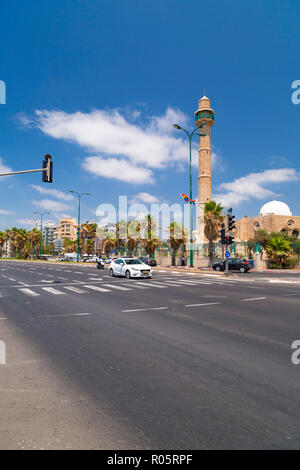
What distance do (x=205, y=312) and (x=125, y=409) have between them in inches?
233

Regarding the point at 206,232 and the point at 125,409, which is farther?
the point at 206,232

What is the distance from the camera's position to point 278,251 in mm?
34719

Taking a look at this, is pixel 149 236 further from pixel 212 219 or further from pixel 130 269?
pixel 130 269

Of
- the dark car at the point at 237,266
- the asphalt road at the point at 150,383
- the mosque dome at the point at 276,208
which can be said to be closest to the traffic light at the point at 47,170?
the asphalt road at the point at 150,383

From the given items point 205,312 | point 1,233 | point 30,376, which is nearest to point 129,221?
point 205,312

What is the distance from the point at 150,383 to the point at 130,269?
57.8 feet

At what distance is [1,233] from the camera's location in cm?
10319

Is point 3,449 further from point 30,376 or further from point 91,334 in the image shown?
point 91,334

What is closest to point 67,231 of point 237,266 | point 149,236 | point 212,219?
point 149,236

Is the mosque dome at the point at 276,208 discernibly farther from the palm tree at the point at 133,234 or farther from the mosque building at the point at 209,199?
the palm tree at the point at 133,234

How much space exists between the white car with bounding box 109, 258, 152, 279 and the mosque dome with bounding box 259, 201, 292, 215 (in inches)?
2314

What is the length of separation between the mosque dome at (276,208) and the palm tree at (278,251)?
39811 millimetres

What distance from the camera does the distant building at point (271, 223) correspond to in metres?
60.2
